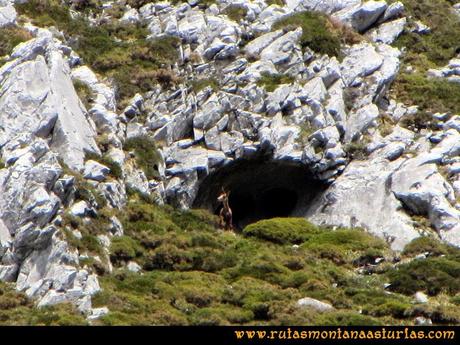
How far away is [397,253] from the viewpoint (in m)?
48.2

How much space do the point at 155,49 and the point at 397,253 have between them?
19.4m

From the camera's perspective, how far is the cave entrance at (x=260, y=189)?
54375mm

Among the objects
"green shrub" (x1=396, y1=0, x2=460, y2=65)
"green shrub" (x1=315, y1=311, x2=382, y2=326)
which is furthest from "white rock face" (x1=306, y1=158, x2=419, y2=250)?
"green shrub" (x1=396, y1=0, x2=460, y2=65)

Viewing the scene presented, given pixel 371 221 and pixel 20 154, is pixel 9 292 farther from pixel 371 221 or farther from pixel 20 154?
pixel 371 221

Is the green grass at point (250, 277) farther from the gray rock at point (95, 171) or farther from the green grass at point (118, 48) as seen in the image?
the green grass at point (118, 48)

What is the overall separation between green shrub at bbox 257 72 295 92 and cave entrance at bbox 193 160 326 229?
417 cm

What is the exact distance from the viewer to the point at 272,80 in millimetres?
57062

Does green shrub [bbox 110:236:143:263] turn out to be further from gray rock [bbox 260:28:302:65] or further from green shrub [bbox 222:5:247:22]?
green shrub [bbox 222:5:247:22]

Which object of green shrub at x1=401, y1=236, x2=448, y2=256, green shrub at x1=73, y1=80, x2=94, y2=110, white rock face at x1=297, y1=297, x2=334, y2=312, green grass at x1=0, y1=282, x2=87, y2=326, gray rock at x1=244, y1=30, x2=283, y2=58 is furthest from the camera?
gray rock at x1=244, y1=30, x2=283, y2=58

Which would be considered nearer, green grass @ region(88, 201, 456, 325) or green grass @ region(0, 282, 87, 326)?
green grass @ region(0, 282, 87, 326)

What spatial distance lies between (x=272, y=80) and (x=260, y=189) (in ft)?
18.0

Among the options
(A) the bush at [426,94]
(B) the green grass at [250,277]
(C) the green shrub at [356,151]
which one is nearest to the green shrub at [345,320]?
(B) the green grass at [250,277]

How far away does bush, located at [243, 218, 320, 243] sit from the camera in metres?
50.6
